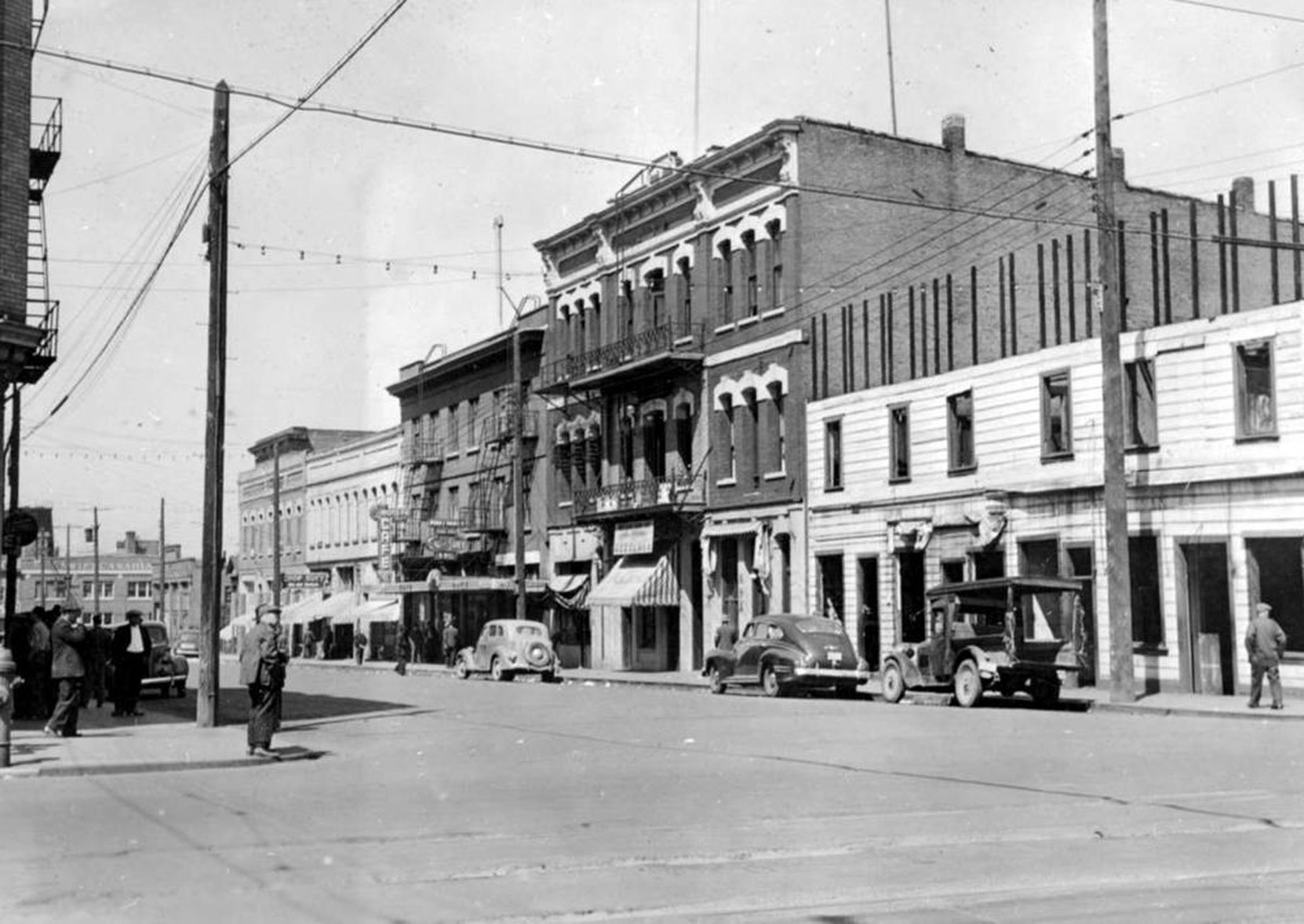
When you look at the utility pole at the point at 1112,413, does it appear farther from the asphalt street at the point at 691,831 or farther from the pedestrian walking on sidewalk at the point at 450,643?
the pedestrian walking on sidewalk at the point at 450,643

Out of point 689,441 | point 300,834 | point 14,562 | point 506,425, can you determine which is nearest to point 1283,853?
point 300,834

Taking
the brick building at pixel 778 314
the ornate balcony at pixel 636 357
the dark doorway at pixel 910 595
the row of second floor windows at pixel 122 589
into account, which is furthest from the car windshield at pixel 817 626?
the row of second floor windows at pixel 122 589

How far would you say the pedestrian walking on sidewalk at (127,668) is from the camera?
25141 mm

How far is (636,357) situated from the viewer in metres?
45.6

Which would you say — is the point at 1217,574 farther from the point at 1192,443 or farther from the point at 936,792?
the point at 936,792

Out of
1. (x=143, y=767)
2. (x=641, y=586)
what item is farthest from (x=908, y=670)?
(x=641, y=586)

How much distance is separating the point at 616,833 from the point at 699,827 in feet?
2.25

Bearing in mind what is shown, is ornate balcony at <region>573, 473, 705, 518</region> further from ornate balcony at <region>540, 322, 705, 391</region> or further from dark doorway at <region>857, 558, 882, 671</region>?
dark doorway at <region>857, 558, 882, 671</region>

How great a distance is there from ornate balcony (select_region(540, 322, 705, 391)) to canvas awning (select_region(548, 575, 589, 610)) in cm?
622

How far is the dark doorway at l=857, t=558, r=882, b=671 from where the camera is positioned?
37562 millimetres

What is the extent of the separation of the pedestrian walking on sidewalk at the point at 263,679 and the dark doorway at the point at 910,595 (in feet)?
67.8

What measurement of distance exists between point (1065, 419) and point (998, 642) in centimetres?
709

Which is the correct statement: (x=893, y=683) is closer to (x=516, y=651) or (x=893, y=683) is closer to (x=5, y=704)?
(x=516, y=651)

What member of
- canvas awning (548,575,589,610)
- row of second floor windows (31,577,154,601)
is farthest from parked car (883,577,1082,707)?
row of second floor windows (31,577,154,601)
